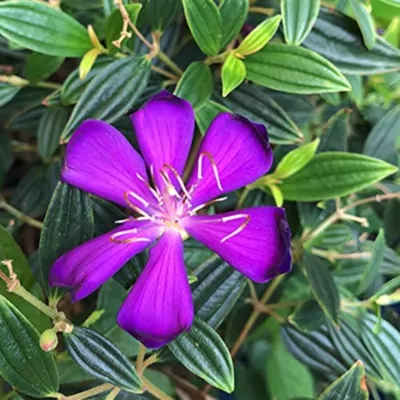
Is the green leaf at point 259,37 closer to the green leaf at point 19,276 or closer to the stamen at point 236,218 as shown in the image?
the stamen at point 236,218

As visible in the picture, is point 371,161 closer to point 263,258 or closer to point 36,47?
point 263,258

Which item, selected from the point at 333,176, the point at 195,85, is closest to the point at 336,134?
the point at 333,176

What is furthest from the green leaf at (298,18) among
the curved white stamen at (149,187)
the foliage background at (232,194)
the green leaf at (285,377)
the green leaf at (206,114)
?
the green leaf at (285,377)

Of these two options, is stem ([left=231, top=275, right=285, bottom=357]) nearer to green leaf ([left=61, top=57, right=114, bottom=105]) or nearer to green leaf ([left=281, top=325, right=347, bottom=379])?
green leaf ([left=281, top=325, right=347, bottom=379])

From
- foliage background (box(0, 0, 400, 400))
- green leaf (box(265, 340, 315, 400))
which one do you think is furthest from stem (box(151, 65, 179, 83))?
green leaf (box(265, 340, 315, 400))

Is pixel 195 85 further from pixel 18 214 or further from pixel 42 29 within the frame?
pixel 18 214

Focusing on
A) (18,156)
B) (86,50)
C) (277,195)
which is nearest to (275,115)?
(277,195)

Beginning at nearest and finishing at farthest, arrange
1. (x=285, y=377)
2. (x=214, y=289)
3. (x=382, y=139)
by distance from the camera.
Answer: (x=214, y=289)
(x=382, y=139)
(x=285, y=377)
